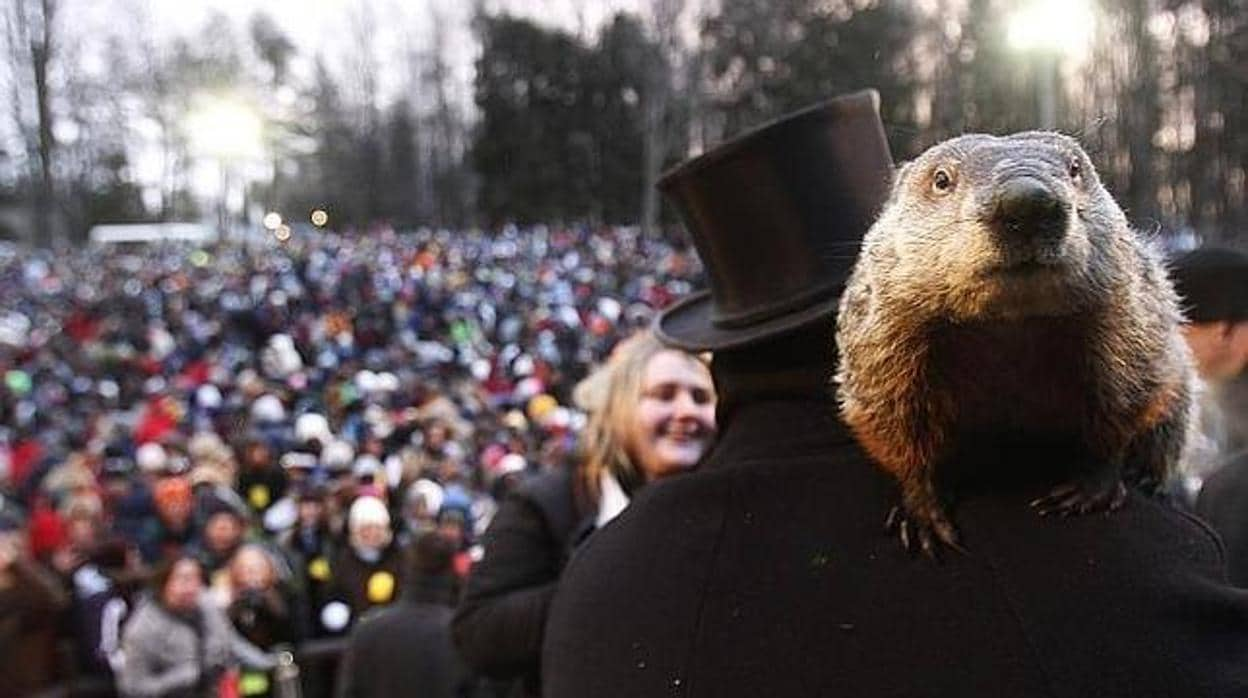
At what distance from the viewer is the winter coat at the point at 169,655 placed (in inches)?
227

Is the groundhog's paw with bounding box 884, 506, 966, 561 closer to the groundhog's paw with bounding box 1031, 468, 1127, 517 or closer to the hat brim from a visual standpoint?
the groundhog's paw with bounding box 1031, 468, 1127, 517

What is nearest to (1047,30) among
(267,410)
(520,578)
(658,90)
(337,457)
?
(337,457)

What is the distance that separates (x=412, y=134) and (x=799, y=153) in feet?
224

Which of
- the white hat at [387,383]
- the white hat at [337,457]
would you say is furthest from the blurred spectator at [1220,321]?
the white hat at [387,383]

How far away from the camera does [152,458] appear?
11.1 meters

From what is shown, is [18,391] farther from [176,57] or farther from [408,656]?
[176,57]

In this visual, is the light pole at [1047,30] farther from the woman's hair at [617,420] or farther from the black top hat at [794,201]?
the black top hat at [794,201]

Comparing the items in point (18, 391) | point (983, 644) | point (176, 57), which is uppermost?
point (176, 57)

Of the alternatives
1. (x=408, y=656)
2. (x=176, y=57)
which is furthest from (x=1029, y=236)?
(x=176, y=57)

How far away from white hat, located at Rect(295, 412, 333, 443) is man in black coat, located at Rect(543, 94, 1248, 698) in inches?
449

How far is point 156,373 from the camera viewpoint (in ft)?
66.7

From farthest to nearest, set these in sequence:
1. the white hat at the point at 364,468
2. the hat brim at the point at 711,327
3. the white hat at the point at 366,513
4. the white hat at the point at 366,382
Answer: the white hat at the point at 366,382
the white hat at the point at 364,468
the white hat at the point at 366,513
the hat brim at the point at 711,327

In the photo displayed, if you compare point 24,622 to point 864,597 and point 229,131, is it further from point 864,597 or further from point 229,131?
point 229,131

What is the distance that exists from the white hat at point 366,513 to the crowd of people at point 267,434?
0.02 m
